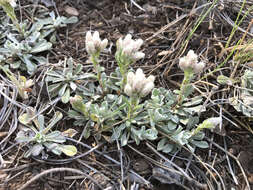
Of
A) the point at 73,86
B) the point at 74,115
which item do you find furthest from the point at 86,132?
the point at 73,86

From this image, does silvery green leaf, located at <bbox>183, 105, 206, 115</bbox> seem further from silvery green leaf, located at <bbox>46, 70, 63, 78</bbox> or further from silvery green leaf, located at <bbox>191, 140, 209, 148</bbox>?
silvery green leaf, located at <bbox>46, 70, 63, 78</bbox>

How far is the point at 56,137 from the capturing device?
1944mm

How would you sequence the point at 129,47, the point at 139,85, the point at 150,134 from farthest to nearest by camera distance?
the point at 150,134, the point at 129,47, the point at 139,85

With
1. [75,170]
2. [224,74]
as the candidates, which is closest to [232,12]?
[224,74]

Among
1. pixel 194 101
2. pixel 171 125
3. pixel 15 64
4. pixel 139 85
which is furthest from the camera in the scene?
pixel 15 64

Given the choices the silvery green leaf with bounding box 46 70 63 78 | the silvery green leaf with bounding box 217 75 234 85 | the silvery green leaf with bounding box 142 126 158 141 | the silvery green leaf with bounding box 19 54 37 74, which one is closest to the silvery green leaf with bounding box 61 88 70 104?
the silvery green leaf with bounding box 46 70 63 78

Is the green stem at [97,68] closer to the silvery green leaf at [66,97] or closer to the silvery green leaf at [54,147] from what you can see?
the silvery green leaf at [66,97]

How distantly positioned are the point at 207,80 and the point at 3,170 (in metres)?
1.72

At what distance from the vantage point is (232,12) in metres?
2.70

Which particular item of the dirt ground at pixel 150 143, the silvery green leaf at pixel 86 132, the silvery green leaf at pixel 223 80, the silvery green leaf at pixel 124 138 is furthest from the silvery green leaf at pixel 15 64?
the silvery green leaf at pixel 223 80

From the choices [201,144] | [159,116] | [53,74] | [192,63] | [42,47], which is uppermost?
[192,63]

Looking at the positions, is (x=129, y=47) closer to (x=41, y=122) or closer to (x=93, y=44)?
(x=93, y=44)

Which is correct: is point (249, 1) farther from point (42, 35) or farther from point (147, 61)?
point (42, 35)

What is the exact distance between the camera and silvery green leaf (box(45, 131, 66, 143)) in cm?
192
